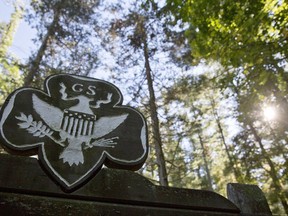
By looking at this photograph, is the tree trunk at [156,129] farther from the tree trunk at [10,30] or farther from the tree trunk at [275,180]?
the tree trunk at [10,30]

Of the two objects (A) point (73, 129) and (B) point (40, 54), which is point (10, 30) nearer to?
(B) point (40, 54)

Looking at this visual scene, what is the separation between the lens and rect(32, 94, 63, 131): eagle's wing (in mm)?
2318

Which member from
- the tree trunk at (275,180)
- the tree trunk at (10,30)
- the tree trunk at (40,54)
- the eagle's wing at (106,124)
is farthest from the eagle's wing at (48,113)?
the tree trunk at (10,30)

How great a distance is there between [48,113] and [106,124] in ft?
1.72

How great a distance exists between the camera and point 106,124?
2.49 m

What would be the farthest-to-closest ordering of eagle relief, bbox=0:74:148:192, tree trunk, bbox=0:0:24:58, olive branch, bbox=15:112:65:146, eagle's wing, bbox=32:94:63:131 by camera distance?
1. tree trunk, bbox=0:0:24:58
2. eagle's wing, bbox=32:94:63:131
3. olive branch, bbox=15:112:65:146
4. eagle relief, bbox=0:74:148:192

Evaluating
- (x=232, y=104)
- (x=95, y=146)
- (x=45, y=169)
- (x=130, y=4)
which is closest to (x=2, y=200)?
(x=45, y=169)

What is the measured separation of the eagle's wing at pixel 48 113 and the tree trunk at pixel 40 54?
7.40m

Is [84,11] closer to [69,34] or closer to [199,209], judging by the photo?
[69,34]

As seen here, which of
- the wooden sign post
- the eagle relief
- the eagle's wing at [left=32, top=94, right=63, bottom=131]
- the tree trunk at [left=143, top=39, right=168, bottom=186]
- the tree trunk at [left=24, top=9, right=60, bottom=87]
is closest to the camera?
the wooden sign post

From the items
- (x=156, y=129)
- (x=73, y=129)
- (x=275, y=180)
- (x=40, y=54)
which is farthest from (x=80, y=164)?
(x=275, y=180)

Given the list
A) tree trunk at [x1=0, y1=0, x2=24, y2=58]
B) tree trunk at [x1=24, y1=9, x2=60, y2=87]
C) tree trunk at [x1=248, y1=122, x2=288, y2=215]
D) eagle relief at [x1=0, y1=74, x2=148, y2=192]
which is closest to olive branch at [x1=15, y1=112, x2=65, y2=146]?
eagle relief at [x1=0, y1=74, x2=148, y2=192]

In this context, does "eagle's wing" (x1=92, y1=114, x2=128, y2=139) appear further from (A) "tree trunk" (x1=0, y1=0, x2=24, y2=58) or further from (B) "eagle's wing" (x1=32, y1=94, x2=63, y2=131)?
(A) "tree trunk" (x1=0, y1=0, x2=24, y2=58)

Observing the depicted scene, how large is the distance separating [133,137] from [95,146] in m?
0.38
